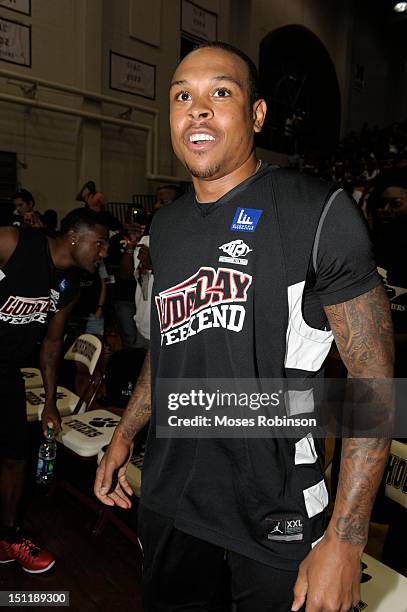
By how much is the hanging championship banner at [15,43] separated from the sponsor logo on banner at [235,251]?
8.32 meters

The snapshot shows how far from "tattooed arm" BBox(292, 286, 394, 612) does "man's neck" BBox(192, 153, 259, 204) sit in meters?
0.42

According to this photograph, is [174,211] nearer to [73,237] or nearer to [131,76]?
[73,237]

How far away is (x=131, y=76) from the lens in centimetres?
962

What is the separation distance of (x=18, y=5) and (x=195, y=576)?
29.7 feet

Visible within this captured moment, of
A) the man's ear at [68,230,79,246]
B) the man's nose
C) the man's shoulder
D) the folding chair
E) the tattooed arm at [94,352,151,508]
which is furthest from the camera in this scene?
the folding chair

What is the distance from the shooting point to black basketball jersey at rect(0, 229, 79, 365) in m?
2.38

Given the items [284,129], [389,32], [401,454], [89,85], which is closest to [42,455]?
[401,454]

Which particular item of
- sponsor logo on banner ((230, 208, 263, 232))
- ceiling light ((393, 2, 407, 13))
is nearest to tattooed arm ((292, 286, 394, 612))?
sponsor logo on banner ((230, 208, 263, 232))

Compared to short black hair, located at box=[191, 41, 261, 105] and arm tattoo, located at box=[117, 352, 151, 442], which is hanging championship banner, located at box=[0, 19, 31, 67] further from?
arm tattoo, located at box=[117, 352, 151, 442]

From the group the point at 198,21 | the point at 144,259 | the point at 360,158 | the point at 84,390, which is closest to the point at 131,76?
the point at 198,21

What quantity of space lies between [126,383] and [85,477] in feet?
2.24

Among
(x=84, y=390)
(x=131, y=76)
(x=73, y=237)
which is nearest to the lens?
(x=73, y=237)

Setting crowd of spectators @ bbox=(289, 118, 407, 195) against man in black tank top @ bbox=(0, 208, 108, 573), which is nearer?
man in black tank top @ bbox=(0, 208, 108, 573)

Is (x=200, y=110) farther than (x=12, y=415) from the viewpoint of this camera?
No
